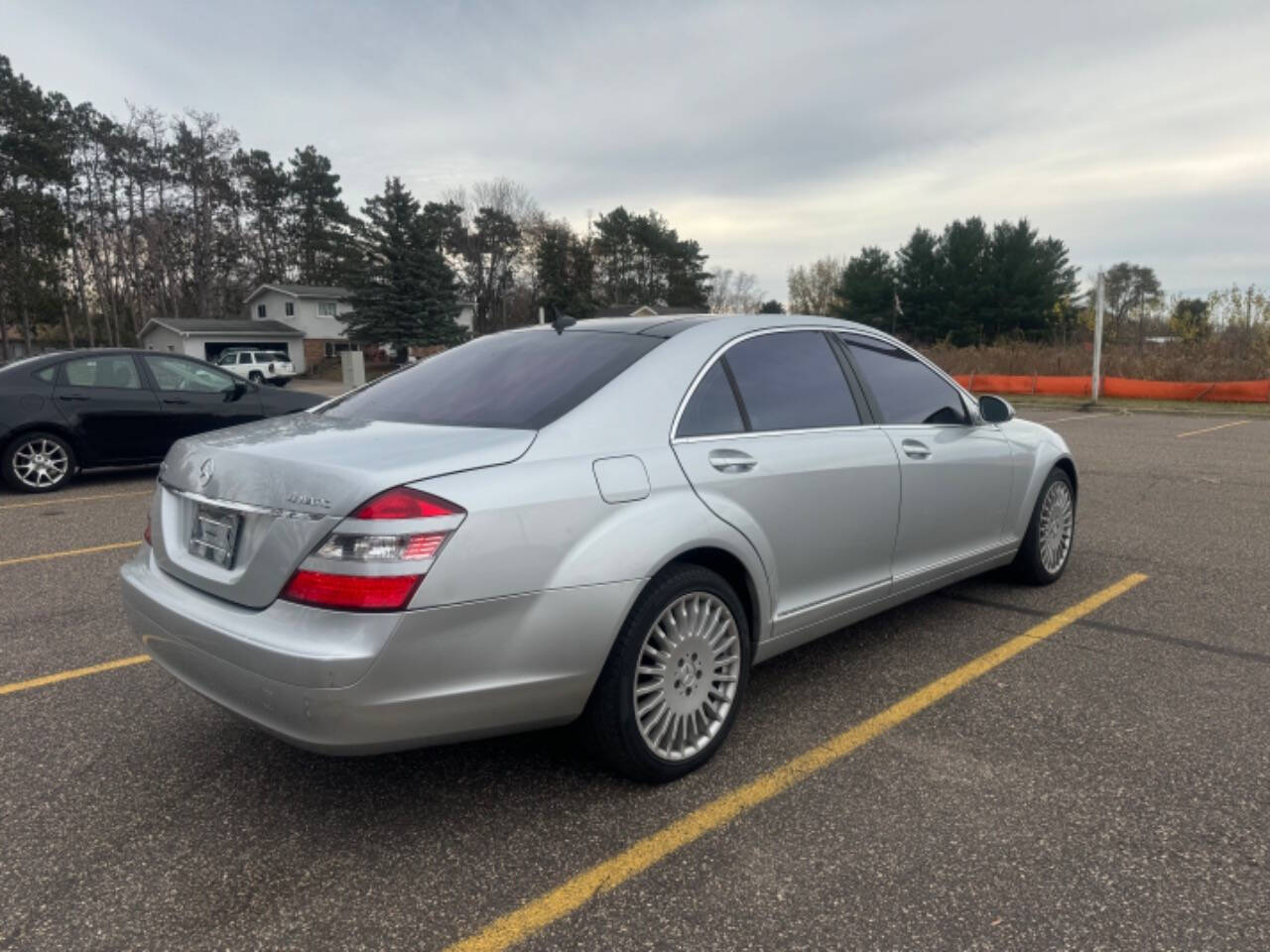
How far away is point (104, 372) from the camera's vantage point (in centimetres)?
884

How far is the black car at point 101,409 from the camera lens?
8.46 metres

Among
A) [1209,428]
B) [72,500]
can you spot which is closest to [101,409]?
[72,500]

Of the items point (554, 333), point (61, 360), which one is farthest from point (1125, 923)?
point (61, 360)

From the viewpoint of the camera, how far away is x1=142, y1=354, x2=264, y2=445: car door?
9.02 m

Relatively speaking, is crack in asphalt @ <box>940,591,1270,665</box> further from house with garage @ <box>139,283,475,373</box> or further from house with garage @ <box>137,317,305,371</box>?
house with garage @ <box>137,317,305,371</box>

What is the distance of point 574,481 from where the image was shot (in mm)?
2527

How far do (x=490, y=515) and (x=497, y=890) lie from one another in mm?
1008

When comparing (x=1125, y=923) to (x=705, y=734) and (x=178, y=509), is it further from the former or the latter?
(x=178, y=509)

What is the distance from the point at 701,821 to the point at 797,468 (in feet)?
4.30

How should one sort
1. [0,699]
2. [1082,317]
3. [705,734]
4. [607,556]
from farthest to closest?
[1082,317] < [0,699] < [705,734] < [607,556]

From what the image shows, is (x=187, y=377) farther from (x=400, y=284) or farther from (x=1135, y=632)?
(x=400, y=284)

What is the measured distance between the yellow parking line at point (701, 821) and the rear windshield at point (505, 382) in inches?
51.5

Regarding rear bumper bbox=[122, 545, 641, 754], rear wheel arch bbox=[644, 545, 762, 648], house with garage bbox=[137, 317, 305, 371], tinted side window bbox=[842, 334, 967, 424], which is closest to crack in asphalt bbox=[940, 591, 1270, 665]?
tinted side window bbox=[842, 334, 967, 424]

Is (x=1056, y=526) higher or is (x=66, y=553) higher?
(x=1056, y=526)
